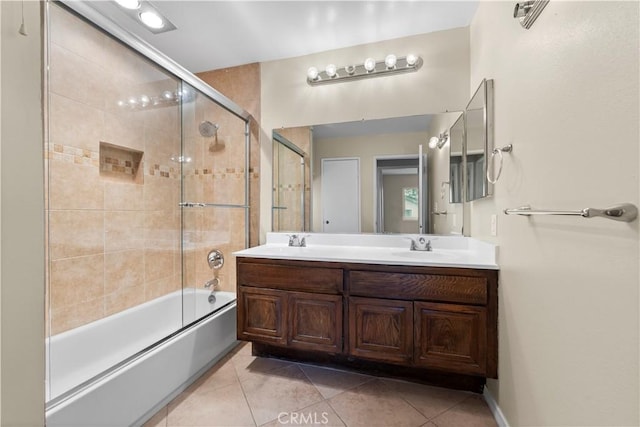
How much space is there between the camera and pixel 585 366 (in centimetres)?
79

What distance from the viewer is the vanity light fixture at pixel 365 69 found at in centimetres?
204

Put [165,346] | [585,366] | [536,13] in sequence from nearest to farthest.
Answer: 1. [585,366]
2. [536,13]
3. [165,346]

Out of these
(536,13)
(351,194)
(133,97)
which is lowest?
(351,194)

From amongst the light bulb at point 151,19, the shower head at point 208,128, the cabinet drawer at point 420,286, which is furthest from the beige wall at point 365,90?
the cabinet drawer at point 420,286

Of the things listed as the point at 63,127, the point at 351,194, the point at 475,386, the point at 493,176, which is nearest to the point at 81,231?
the point at 63,127

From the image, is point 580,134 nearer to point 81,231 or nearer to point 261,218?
point 261,218

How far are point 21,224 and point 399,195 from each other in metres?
2.00

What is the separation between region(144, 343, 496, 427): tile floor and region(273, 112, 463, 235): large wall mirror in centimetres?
106

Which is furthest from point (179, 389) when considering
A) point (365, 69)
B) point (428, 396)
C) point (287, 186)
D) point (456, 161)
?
point (365, 69)

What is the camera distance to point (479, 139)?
1.64 meters

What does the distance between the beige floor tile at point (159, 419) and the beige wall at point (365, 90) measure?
4.57 feet

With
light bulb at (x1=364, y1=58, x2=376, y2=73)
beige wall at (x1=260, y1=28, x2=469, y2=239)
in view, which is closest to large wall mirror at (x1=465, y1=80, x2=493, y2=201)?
beige wall at (x1=260, y1=28, x2=469, y2=239)

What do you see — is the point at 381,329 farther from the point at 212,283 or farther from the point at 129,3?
the point at 129,3

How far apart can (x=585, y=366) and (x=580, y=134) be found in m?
0.69
